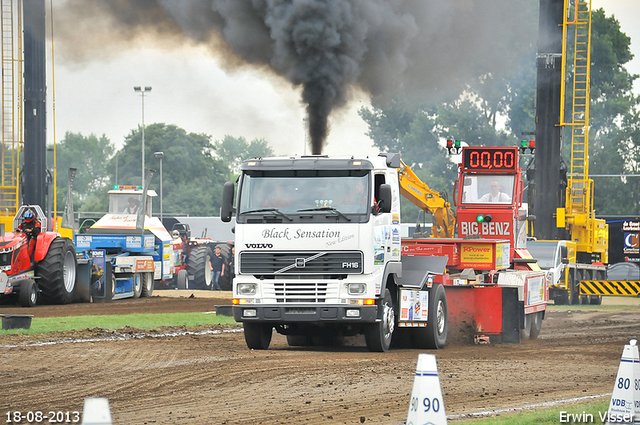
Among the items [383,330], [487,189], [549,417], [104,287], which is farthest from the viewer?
[104,287]

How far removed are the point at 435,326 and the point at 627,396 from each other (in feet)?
24.5

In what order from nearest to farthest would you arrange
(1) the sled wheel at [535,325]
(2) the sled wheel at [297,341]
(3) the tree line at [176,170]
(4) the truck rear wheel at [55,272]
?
(2) the sled wheel at [297,341] < (1) the sled wheel at [535,325] < (4) the truck rear wheel at [55,272] < (3) the tree line at [176,170]

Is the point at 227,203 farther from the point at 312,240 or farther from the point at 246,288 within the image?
the point at 312,240

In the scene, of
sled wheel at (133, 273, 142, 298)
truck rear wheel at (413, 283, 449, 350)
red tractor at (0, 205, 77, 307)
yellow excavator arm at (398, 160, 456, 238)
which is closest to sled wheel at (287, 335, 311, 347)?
truck rear wheel at (413, 283, 449, 350)

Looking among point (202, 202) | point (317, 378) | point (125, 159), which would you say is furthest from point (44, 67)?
point (125, 159)

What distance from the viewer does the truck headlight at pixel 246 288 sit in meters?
13.5

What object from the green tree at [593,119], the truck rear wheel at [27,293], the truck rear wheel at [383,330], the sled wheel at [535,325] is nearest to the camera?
the truck rear wheel at [383,330]

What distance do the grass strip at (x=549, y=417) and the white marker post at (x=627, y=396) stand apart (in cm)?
84

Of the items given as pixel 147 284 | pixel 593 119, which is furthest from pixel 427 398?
pixel 593 119

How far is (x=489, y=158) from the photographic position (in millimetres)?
20406

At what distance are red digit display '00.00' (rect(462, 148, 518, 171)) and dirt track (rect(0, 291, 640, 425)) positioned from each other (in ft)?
15.2

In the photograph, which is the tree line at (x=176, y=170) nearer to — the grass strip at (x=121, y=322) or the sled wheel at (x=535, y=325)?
the grass strip at (x=121, y=322)

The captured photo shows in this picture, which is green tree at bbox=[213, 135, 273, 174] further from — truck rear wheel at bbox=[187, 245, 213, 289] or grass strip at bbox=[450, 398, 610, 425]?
grass strip at bbox=[450, 398, 610, 425]

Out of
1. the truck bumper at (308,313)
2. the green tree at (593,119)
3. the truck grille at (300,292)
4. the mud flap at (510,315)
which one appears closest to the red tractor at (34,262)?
the truck bumper at (308,313)
